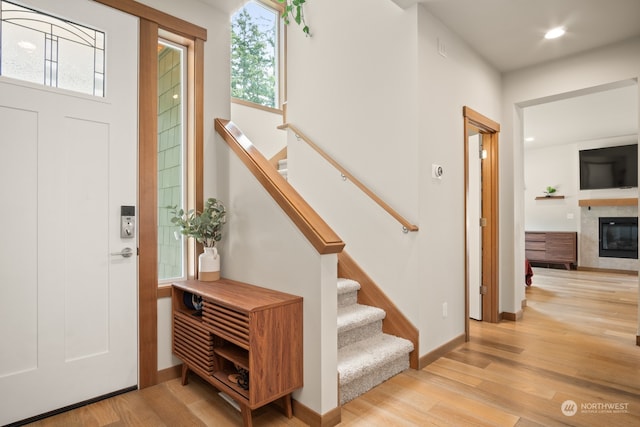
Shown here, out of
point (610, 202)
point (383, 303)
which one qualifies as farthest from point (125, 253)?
point (610, 202)

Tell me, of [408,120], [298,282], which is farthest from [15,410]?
[408,120]

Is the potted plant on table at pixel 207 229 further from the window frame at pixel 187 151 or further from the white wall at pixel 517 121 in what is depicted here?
the white wall at pixel 517 121

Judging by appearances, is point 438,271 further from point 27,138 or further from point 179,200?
point 27,138

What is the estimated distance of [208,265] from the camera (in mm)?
2572

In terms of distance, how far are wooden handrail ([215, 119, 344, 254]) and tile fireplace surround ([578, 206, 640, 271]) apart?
8039 millimetres

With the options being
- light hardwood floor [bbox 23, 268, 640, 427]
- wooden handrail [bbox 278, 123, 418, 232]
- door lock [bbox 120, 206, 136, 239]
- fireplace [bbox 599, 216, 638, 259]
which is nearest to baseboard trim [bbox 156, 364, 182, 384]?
light hardwood floor [bbox 23, 268, 640, 427]

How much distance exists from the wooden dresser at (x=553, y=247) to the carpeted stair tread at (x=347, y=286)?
21.2 feet

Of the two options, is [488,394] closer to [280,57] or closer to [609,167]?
[280,57]

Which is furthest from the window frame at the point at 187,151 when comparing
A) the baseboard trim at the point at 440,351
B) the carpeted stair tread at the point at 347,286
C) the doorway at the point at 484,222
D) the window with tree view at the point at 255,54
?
the doorway at the point at 484,222

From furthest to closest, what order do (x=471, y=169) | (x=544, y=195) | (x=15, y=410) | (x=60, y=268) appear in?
(x=544, y=195)
(x=471, y=169)
(x=60, y=268)
(x=15, y=410)

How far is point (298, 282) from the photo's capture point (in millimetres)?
2035

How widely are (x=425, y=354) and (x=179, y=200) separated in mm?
2218

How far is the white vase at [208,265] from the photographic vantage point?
257cm

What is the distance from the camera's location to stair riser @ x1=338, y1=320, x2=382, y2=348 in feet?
8.46
